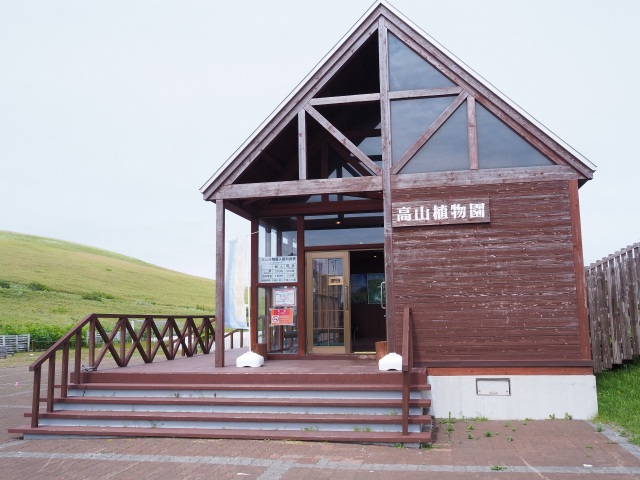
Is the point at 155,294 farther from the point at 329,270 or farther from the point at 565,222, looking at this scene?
the point at 565,222

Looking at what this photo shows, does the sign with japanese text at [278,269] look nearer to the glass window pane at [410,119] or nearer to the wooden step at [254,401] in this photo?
the glass window pane at [410,119]

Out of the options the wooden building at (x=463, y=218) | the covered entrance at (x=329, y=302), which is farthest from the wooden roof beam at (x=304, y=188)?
the covered entrance at (x=329, y=302)

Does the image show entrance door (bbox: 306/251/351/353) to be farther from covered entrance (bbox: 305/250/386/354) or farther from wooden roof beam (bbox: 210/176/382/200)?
wooden roof beam (bbox: 210/176/382/200)

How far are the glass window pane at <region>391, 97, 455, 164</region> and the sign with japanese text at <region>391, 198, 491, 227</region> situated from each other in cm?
83

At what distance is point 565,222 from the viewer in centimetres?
901

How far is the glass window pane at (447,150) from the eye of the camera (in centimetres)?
941

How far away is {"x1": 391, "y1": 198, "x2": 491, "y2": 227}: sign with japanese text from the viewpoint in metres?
9.20

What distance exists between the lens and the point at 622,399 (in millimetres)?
9125

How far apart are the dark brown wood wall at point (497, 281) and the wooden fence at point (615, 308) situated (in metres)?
2.05

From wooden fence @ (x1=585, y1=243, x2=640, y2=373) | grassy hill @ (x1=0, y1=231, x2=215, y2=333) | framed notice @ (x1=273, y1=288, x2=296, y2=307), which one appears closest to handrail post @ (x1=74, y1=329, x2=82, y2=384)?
framed notice @ (x1=273, y1=288, x2=296, y2=307)

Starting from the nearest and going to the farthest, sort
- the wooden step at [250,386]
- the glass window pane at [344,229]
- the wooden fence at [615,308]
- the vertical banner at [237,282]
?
the wooden step at [250,386]
the vertical banner at [237,282]
the wooden fence at [615,308]
the glass window pane at [344,229]

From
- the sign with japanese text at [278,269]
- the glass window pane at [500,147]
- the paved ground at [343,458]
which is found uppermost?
the glass window pane at [500,147]

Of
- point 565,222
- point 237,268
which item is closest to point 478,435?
point 565,222

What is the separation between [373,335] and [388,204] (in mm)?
6408
